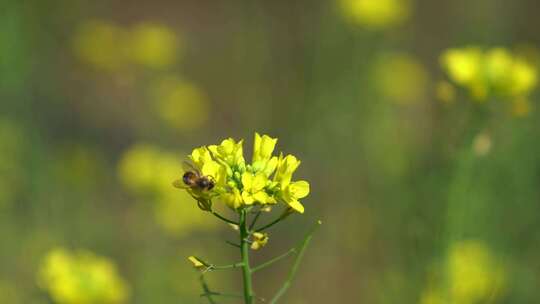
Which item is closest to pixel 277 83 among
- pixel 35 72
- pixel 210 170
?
pixel 35 72

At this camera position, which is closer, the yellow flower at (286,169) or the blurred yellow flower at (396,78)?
the yellow flower at (286,169)

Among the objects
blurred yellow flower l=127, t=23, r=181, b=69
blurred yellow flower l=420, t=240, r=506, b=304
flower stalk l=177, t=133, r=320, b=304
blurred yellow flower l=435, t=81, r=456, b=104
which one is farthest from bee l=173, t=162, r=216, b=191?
blurred yellow flower l=127, t=23, r=181, b=69

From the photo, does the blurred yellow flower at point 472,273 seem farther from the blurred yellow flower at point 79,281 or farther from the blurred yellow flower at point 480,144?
the blurred yellow flower at point 79,281

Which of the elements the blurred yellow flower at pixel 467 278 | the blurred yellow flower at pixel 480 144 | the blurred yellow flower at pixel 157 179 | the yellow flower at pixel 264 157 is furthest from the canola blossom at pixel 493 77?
the blurred yellow flower at pixel 157 179

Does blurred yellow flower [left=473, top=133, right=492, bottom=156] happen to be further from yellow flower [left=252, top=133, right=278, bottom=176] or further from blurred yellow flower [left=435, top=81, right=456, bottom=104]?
yellow flower [left=252, top=133, right=278, bottom=176]

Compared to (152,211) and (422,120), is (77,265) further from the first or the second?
(422,120)

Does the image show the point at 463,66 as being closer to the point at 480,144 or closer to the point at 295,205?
the point at 480,144
